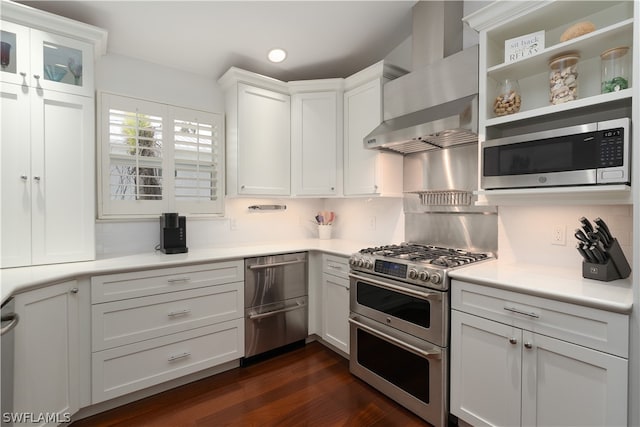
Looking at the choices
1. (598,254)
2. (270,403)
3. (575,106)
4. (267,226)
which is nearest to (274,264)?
(267,226)

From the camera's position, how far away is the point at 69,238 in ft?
6.51

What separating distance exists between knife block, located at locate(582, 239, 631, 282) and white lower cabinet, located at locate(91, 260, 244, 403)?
2.22m

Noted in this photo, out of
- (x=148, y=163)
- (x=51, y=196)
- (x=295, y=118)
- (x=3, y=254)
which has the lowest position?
(x=3, y=254)

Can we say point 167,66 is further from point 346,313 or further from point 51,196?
point 346,313

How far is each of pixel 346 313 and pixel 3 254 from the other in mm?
2288

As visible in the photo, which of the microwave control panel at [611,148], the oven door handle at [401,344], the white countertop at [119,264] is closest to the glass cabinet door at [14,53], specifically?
the white countertop at [119,264]

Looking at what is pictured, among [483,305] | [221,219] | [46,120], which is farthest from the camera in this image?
[221,219]

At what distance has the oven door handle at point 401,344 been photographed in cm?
174

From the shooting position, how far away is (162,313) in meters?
2.06

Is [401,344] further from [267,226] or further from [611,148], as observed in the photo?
[267,226]

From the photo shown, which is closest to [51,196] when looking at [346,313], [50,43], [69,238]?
[69,238]

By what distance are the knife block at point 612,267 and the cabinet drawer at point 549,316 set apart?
39 cm

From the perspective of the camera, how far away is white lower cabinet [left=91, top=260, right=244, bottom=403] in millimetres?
1864

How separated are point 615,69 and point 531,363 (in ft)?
4.86
